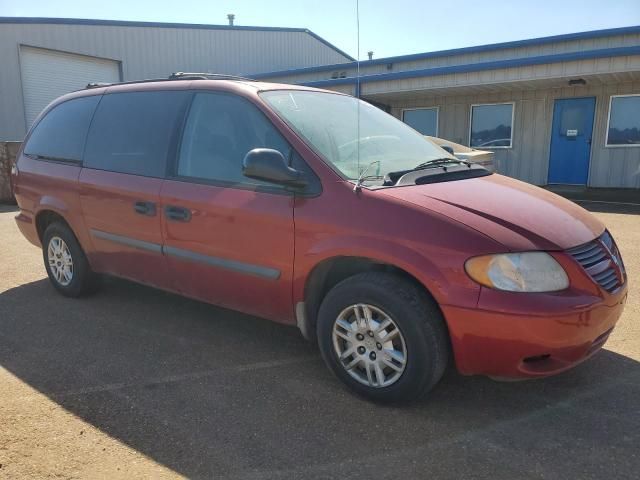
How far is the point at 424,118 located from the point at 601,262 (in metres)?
13.1

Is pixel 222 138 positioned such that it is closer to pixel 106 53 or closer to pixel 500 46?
pixel 500 46

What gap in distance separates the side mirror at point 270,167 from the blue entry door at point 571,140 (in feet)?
39.4

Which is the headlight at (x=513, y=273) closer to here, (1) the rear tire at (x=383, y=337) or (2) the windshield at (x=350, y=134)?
(1) the rear tire at (x=383, y=337)

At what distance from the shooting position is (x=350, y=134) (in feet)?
11.6

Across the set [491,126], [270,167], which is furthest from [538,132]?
[270,167]

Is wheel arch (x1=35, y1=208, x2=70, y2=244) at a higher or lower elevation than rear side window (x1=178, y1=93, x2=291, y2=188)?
lower

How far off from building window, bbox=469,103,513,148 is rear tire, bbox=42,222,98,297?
11.9m

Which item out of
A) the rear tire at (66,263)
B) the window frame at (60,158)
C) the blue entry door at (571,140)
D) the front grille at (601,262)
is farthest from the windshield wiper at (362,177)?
the blue entry door at (571,140)

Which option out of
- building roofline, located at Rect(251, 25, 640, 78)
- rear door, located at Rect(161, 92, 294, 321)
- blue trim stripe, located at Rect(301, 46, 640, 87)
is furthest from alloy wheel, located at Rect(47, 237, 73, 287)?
building roofline, located at Rect(251, 25, 640, 78)

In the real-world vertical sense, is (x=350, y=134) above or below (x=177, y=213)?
above

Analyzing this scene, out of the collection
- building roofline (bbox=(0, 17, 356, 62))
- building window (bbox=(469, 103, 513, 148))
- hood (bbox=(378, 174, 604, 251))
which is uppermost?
building roofline (bbox=(0, 17, 356, 62))

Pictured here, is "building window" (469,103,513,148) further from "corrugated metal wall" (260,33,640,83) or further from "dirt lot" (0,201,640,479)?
"dirt lot" (0,201,640,479)

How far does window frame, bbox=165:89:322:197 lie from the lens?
9.99 feet

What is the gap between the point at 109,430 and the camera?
8.83ft
